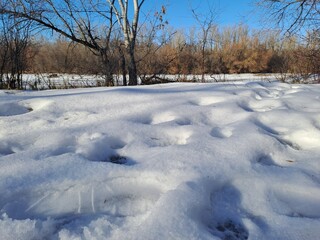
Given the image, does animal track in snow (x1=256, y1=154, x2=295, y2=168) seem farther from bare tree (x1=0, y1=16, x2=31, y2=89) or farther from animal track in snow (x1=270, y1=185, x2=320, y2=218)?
bare tree (x1=0, y1=16, x2=31, y2=89)

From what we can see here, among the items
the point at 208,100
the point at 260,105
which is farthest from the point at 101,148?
the point at 260,105

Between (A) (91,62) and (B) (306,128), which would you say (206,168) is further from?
(A) (91,62)

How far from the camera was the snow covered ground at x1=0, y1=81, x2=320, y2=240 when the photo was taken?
832 millimetres

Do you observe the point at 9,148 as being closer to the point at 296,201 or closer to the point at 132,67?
the point at 296,201

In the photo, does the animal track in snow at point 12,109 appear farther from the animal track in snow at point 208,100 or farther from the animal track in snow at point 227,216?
the animal track in snow at point 227,216

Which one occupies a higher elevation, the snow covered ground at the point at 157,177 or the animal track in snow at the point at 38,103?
the animal track in snow at the point at 38,103

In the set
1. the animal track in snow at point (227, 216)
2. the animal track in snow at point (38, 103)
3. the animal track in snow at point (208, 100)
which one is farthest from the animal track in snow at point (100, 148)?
the animal track in snow at point (208, 100)

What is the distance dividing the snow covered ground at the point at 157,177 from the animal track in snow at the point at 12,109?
20 cm

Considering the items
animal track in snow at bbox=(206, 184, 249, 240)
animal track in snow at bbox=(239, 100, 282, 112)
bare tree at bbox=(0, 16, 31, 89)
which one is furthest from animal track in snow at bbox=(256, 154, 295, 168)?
bare tree at bbox=(0, 16, 31, 89)

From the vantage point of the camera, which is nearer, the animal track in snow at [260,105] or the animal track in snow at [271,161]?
the animal track in snow at [271,161]

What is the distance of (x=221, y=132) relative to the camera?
5.43 ft

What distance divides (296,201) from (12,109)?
2.05 m

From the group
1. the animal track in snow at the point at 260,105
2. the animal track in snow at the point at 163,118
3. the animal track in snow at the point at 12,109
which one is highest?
the animal track in snow at the point at 12,109

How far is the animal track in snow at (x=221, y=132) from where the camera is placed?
160 cm
